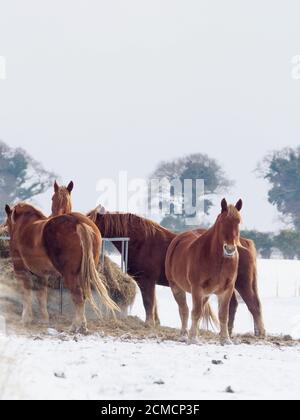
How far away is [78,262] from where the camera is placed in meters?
12.5

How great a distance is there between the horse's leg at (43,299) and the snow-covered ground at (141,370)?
1169 mm

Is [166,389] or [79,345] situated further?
[79,345]

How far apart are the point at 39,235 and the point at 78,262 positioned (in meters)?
0.71

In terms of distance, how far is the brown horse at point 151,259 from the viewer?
14.2 m

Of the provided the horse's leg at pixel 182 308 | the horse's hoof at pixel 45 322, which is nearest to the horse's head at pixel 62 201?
the horse's hoof at pixel 45 322

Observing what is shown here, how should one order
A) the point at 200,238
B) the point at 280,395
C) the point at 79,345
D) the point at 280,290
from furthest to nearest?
the point at 280,290 < the point at 200,238 < the point at 79,345 < the point at 280,395

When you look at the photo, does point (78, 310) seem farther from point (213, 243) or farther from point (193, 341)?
point (213, 243)

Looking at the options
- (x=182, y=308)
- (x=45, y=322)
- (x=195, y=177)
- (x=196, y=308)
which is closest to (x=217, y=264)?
(x=196, y=308)

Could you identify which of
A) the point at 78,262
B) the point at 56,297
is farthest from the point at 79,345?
the point at 56,297

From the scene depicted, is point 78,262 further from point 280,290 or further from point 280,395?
point 280,290

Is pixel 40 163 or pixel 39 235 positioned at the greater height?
pixel 40 163

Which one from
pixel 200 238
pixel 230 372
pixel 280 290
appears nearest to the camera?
pixel 230 372

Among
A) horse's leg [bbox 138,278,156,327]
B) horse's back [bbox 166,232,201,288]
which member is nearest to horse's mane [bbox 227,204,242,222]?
horse's back [bbox 166,232,201,288]

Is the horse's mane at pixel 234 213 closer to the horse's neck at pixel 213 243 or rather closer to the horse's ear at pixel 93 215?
the horse's neck at pixel 213 243
